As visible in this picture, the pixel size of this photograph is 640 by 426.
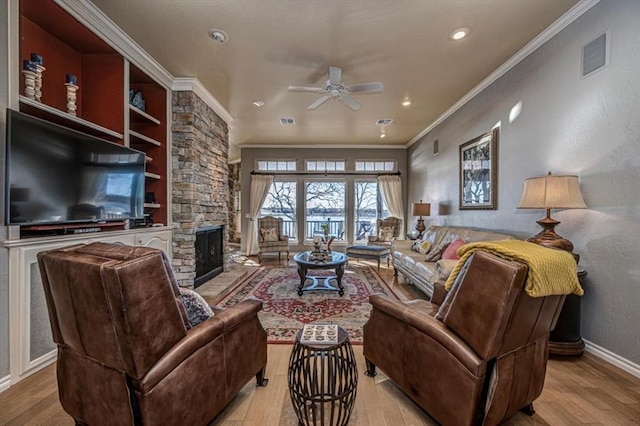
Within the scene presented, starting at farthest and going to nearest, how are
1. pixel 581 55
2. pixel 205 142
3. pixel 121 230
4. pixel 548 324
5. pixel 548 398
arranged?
pixel 205 142 → pixel 121 230 → pixel 581 55 → pixel 548 398 → pixel 548 324

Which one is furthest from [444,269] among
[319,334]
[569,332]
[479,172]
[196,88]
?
[196,88]

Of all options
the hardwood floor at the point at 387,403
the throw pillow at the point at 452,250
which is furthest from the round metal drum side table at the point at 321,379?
the throw pillow at the point at 452,250

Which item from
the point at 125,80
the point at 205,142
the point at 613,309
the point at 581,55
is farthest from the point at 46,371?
the point at 581,55

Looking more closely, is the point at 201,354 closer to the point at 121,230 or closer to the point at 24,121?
the point at 24,121

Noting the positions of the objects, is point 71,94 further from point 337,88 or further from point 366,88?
point 366,88

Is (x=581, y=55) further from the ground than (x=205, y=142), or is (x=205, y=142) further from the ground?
(x=581, y=55)

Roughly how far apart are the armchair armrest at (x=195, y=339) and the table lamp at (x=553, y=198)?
7.75 feet

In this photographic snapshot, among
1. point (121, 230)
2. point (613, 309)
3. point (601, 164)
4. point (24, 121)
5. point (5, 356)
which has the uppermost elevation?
point (24, 121)

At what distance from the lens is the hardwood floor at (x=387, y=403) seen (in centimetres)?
156

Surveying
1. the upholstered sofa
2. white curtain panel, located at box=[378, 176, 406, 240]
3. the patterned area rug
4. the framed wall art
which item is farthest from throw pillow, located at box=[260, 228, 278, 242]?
the framed wall art

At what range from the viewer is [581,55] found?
2.32m

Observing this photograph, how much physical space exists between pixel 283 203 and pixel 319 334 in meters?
5.82

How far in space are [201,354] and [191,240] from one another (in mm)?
2868

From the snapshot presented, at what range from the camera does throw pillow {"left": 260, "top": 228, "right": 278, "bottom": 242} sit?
6.24m
